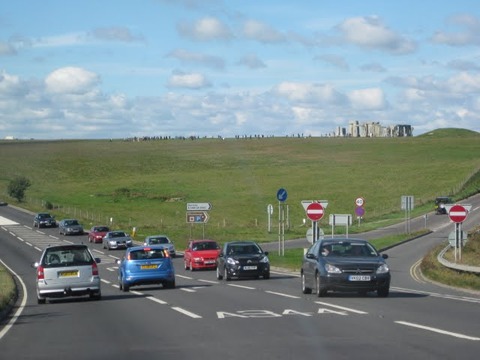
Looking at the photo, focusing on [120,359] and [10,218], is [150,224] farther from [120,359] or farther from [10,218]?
[120,359]

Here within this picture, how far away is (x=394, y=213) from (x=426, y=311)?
2705 inches

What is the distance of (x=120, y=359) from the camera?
13.9m

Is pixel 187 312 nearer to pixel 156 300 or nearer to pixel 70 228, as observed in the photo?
pixel 156 300

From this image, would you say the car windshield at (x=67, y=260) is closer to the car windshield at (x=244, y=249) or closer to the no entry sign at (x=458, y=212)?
the car windshield at (x=244, y=249)

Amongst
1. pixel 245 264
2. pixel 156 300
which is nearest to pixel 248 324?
pixel 156 300

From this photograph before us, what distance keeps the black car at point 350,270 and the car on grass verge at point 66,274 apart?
5972mm

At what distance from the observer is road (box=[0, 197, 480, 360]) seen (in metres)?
14.4

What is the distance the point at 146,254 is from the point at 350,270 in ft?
31.9

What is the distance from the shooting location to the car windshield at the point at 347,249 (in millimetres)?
25234

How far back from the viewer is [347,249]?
25.4 m

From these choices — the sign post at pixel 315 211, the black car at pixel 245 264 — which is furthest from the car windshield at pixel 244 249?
the sign post at pixel 315 211

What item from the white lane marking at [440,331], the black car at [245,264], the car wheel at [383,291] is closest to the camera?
the white lane marking at [440,331]

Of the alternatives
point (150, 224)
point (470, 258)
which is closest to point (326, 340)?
point (470, 258)

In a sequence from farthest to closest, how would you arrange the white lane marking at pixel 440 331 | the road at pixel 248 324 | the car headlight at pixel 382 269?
the car headlight at pixel 382 269
the white lane marking at pixel 440 331
the road at pixel 248 324
